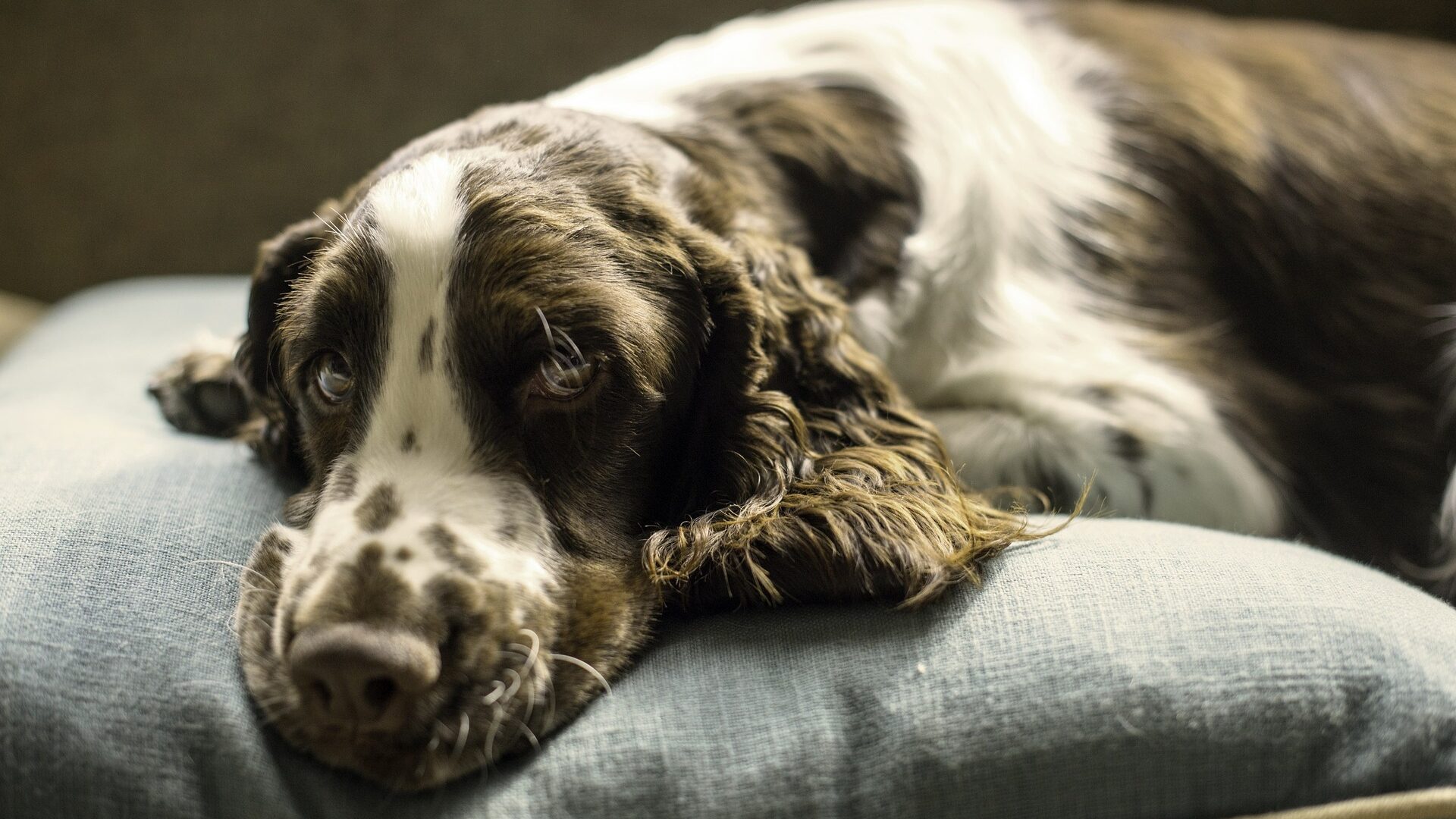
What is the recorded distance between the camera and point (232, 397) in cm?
215

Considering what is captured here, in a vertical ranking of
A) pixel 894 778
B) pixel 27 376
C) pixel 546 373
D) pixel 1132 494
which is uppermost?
pixel 546 373

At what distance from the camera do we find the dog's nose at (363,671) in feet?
4.07

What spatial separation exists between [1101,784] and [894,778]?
0.70 feet

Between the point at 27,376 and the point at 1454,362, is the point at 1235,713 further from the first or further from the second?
the point at 27,376

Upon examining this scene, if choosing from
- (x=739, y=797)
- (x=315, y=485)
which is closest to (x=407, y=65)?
(x=315, y=485)

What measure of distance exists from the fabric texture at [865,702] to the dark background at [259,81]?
211 cm

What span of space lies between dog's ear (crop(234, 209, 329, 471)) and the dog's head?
1cm

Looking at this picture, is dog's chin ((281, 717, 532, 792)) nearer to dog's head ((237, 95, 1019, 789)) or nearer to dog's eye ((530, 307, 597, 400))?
dog's head ((237, 95, 1019, 789))

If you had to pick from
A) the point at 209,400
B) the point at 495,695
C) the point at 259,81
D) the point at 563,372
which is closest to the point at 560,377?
the point at 563,372

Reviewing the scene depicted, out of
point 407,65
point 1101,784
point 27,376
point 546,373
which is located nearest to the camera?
point 1101,784

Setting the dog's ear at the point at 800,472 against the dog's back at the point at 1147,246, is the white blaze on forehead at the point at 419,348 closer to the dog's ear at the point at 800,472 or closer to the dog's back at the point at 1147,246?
the dog's ear at the point at 800,472

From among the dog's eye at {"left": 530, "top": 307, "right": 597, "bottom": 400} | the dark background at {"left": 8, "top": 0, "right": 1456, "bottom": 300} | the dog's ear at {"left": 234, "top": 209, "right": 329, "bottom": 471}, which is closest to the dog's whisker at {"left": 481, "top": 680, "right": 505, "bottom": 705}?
the dog's eye at {"left": 530, "top": 307, "right": 597, "bottom": 400}

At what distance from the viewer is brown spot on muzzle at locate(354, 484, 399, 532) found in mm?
1414

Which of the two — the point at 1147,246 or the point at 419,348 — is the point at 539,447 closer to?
the point at 419,348
